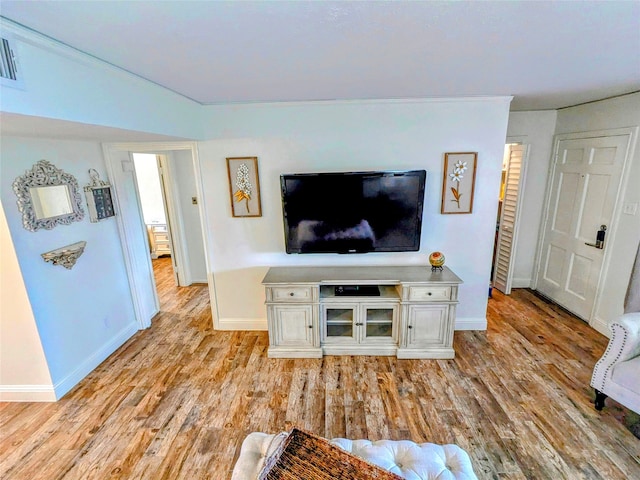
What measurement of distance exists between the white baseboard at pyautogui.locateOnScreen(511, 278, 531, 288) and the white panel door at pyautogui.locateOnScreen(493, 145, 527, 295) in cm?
22

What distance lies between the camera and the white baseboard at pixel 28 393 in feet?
7.84

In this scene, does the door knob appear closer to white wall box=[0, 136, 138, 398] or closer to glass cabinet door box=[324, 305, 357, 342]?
glass cabinet door box=[324, 305, 357, 342]

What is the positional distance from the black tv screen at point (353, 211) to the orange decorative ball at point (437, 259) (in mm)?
191

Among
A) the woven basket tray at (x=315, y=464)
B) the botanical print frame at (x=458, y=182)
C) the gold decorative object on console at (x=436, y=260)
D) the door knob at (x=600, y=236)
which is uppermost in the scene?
the botanical print frame at (x=458, y=182)

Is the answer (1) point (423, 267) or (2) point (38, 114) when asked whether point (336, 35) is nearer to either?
(2) point (38, 114)

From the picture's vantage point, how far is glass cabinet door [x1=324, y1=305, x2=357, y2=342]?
2902 millimetres

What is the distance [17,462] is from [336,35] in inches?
121

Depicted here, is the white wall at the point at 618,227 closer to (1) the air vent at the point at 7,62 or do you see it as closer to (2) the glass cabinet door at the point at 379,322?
(2) the glass cabinet door at the point at 379,322

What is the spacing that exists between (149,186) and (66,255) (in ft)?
12.9

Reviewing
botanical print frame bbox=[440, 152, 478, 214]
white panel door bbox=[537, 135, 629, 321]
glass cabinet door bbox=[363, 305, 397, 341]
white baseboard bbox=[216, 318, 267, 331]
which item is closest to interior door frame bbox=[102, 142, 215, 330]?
white baseboard bbox=[216, 318, 267, 331]

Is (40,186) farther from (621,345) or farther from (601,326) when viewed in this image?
(601,326)

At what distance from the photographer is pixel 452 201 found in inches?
116

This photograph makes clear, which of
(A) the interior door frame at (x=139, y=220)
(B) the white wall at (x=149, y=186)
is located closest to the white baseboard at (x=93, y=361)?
(A) the interior door frame at (x=139, y=220)

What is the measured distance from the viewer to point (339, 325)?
116 inches
